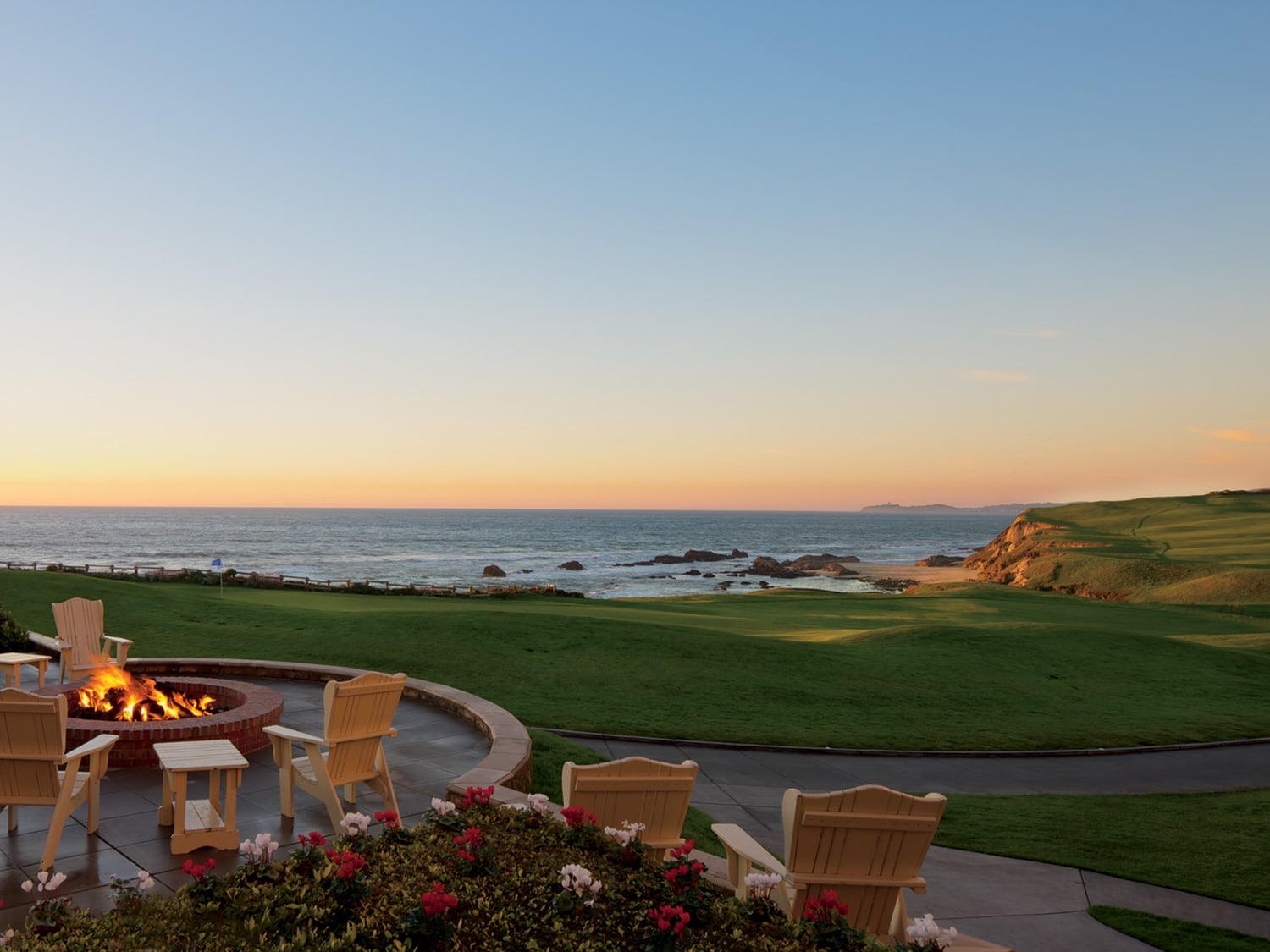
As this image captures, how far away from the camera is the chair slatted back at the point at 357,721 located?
607 centimetres

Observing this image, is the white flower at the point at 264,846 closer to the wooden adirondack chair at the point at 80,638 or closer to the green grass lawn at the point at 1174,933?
the green grass lawn at the point at 1174,933

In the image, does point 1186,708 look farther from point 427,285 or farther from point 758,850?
point 427,285

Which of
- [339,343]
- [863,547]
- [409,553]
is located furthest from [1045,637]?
[863,547]

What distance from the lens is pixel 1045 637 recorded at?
815 inches

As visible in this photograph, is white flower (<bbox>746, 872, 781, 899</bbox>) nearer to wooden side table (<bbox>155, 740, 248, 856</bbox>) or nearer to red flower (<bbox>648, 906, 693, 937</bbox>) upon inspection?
red flower (<bbox>648, 906, 693, 937</bbox>)

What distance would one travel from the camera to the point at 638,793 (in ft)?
16.6

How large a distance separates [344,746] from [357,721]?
0.69 ft

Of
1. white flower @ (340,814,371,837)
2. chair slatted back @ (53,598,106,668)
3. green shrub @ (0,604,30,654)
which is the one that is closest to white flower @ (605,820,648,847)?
white flower @ (340,814,371,837)

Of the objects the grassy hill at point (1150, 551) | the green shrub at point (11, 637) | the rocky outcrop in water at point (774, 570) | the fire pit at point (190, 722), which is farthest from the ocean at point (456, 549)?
the fire pit at point (190, 722)

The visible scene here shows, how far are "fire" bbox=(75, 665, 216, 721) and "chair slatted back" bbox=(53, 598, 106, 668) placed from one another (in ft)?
7.61

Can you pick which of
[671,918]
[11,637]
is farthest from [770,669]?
[671,918]

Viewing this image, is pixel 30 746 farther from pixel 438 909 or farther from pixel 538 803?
pixel 438 909

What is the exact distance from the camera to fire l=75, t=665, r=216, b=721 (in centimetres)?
791

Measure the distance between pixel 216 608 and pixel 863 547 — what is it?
438 feet
